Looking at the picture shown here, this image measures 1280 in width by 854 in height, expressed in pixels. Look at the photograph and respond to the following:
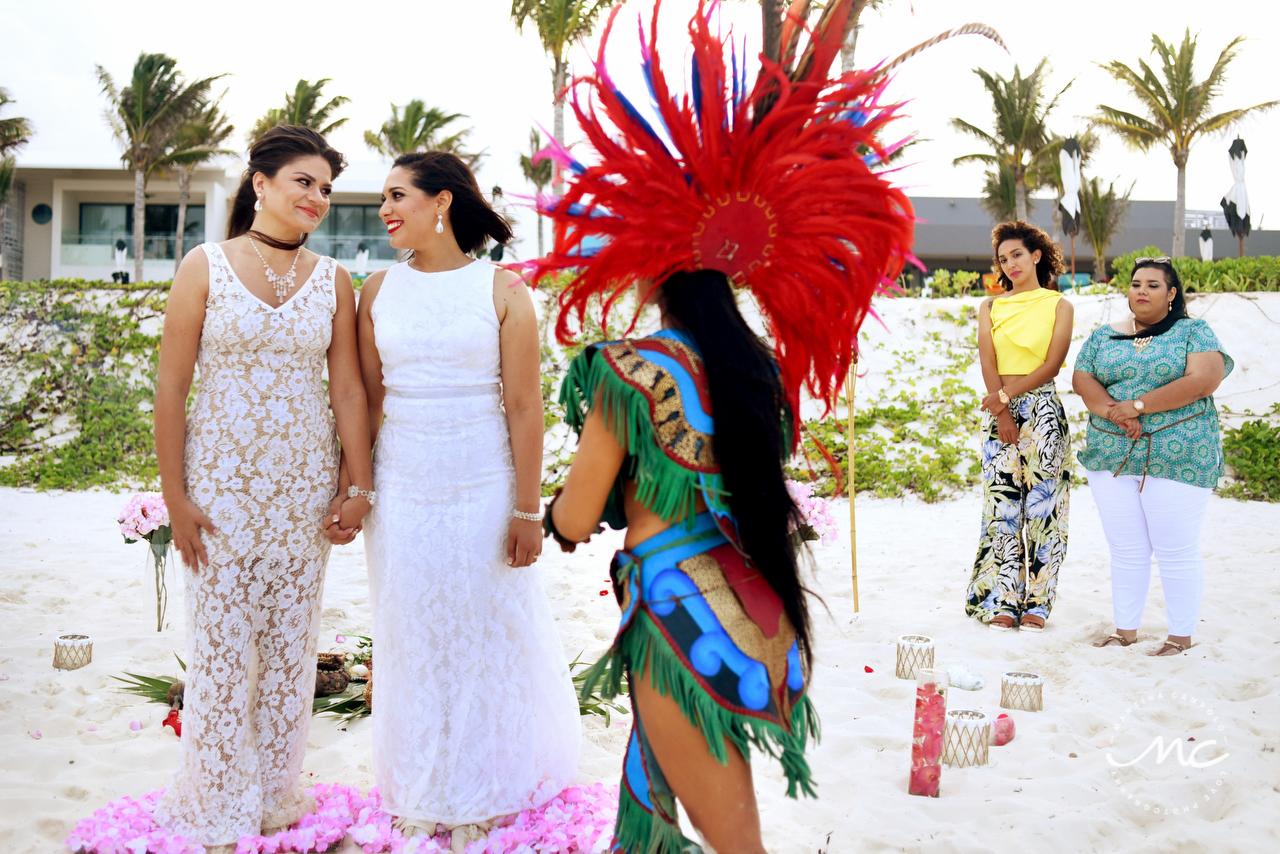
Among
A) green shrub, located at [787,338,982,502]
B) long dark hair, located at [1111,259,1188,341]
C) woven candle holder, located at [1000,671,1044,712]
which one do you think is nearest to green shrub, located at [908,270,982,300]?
green shrub, located at [787,338,982,502]

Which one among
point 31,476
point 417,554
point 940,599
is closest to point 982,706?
point 940,599

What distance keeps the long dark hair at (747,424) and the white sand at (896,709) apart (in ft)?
4.09

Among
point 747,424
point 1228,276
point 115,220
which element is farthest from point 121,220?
point 747,424

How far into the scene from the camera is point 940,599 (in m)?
5.15

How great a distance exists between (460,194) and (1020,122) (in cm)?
2634

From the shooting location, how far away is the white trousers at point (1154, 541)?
160 inches

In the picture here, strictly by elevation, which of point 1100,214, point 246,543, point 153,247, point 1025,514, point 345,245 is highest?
point 1100,214

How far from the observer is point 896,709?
347cm

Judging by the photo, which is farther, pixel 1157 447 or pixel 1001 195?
pixel 1001 195

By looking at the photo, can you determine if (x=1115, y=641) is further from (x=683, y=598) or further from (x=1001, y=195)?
(x=1001, y=195)

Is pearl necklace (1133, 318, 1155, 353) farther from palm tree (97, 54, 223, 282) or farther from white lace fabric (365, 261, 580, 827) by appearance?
palm tree (97, 54, 223, 282)

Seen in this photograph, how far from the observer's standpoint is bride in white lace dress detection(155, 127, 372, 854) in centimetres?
238

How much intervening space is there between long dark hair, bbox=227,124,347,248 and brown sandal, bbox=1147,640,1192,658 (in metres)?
4.05

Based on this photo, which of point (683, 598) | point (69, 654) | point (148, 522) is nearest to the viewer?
point (683, 598)
